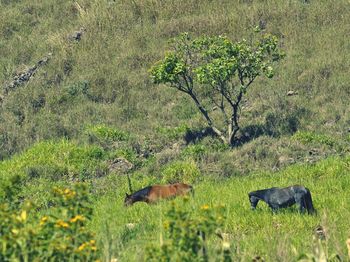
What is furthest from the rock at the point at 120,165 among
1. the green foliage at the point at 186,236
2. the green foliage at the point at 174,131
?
the green foliage at the point at 186,236

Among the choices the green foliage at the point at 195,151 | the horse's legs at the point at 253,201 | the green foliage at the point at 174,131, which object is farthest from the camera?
the green foliage at the point at 174,131

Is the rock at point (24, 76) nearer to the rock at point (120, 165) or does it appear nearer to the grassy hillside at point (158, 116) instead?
the grassy hillside at point (158, 116)

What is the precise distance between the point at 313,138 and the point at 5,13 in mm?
16779

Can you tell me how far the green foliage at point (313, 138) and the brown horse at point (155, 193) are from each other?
5000 millimetres

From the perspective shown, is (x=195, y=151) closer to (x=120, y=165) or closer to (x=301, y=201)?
(x=120, y=165)

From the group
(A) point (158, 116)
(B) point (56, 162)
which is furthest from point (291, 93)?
(B) point (56, 162)

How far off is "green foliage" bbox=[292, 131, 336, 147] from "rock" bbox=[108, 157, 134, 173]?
4.35m

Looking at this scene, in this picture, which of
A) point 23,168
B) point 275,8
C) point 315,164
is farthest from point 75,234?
point 275,8

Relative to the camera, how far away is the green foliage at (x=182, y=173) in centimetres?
1468

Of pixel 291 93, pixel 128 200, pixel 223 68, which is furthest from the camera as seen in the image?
pixel 291 93

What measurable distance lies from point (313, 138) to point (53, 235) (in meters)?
12.5

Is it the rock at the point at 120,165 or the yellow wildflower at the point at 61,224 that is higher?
the yellow wildflower at the point at 61,224

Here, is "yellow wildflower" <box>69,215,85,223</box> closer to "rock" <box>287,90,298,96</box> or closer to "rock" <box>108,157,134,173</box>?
"rock" <box>108,157,134,173</box>

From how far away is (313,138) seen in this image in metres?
16.7
